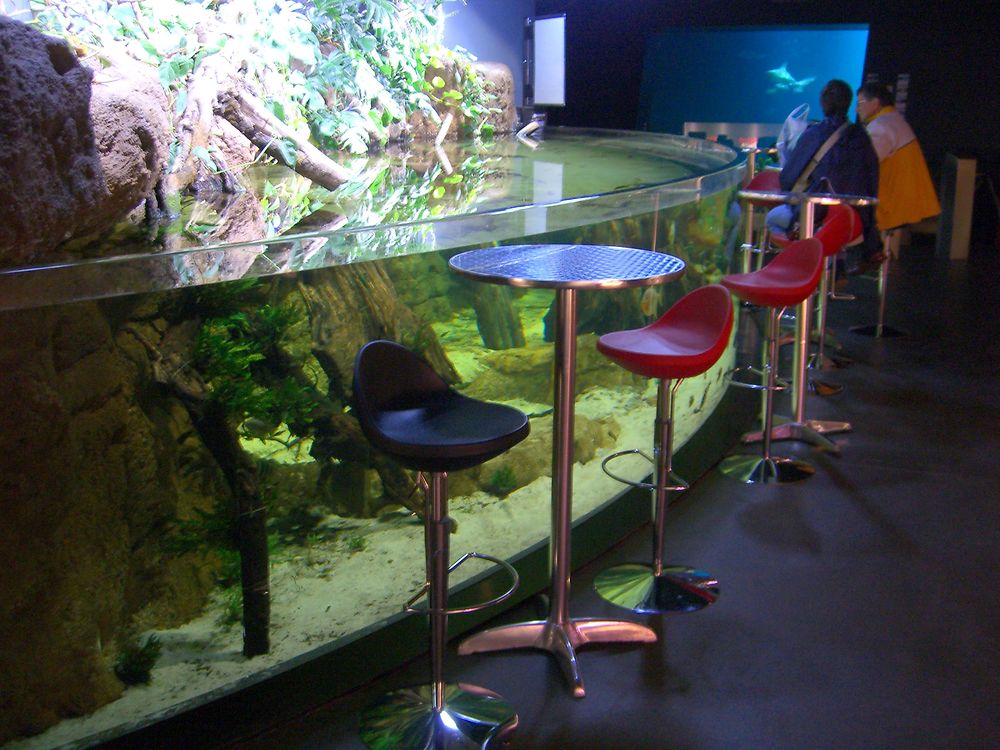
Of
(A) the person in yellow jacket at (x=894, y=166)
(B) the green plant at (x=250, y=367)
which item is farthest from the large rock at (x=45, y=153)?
(A) the person in yellow jacket at (x=894, y=166)

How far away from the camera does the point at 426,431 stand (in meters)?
2.07

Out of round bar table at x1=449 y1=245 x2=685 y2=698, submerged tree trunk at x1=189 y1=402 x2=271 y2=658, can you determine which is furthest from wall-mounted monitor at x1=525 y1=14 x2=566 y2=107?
submerged tree trunk at x1=189 y1=402 x2=271 y2=658

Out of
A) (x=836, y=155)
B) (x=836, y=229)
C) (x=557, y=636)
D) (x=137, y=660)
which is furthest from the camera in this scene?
(x=836, y=155)

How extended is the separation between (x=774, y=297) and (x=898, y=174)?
3176mm

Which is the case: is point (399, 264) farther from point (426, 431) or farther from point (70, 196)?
point (70, 196)

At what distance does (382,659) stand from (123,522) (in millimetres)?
833

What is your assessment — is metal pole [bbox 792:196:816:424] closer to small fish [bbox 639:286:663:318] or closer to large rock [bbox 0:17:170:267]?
small fish [bbox 639:286:663:318]

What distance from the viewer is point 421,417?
2170 mm

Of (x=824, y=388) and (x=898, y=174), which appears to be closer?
(x=824, y=388)

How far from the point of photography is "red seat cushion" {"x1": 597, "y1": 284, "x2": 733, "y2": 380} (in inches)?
104

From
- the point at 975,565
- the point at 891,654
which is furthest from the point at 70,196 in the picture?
the point at 975,565

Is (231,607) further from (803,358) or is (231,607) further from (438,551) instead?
(803,358)

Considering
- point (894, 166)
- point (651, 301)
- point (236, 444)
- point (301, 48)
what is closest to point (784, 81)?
point (894, 166)

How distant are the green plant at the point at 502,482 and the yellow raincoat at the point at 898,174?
4.19 m
